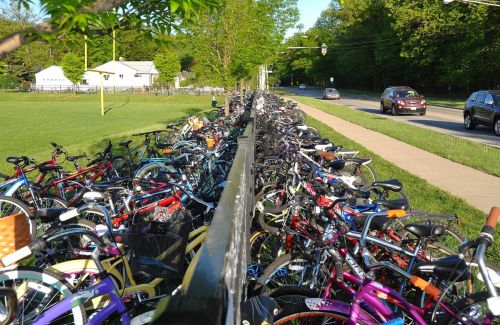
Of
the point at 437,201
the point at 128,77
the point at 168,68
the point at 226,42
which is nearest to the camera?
the point at 437,201

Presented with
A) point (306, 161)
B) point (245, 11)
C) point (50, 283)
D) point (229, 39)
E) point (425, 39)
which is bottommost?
point (50, 283)

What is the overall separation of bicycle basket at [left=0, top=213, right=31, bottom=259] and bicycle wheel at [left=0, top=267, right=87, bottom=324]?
0.32 metres

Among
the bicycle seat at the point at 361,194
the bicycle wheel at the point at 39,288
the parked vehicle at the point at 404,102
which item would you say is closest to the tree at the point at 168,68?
the parked vehicle at the point at 404,102

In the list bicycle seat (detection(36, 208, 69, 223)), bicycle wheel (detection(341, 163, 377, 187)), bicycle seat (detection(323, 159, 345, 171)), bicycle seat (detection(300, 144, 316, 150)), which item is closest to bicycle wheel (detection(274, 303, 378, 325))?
bicycle seat (detection(36, 208, 69, 223))

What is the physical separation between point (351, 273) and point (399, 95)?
984 inches

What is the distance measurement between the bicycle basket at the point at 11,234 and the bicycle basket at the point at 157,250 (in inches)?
31.3

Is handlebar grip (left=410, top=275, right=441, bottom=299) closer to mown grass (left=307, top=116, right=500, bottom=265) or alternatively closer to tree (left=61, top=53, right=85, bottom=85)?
mown grass (left=307, top=116, right=500, bottom=265)

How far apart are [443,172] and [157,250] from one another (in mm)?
7528

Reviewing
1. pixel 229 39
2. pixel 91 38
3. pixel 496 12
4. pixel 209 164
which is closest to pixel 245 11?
pixel 229 39

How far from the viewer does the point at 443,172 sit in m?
9.11

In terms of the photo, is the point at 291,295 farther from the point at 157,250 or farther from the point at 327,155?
the point at 327,155

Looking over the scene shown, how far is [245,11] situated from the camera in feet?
46.9

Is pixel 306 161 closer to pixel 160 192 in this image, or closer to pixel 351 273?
pixel 160 192

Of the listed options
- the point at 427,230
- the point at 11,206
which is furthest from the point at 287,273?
the point at 11,206
